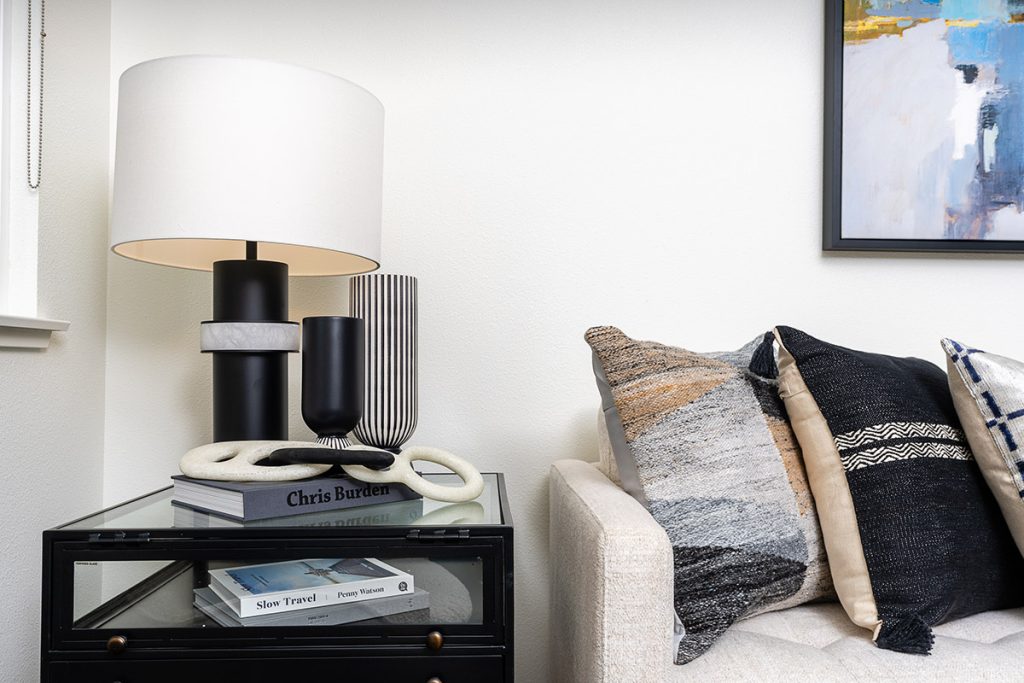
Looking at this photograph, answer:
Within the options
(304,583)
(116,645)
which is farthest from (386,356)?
(116,645)

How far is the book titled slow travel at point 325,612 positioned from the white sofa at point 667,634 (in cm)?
24

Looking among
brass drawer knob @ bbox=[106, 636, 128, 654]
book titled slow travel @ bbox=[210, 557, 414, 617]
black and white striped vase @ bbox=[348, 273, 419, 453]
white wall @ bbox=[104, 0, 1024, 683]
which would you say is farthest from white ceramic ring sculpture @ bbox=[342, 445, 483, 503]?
white wall @ bbox=[104, 0, 1024, 683]

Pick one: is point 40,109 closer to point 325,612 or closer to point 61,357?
point 61,357

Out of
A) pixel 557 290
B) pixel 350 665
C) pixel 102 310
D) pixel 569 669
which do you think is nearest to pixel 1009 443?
pixel 569 669

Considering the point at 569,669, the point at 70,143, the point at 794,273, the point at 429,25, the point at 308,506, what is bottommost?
the point at 569,669

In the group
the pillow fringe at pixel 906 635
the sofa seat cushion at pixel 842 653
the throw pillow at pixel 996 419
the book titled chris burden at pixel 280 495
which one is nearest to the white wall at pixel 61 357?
the book titled chris burden at pixel 280 495

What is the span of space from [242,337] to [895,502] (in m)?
1.10

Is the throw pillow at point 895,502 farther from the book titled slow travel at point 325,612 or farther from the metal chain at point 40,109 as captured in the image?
the metal chain at point 40,109

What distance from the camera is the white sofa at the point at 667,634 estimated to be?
85cm

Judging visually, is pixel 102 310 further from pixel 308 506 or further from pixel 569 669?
pixel 569 669

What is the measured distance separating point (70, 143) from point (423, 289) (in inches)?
30.2

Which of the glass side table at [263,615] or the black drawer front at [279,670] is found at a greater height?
the glass side table at [263,615]

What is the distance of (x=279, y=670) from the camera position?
872 millimetres

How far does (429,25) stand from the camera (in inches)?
60.8
